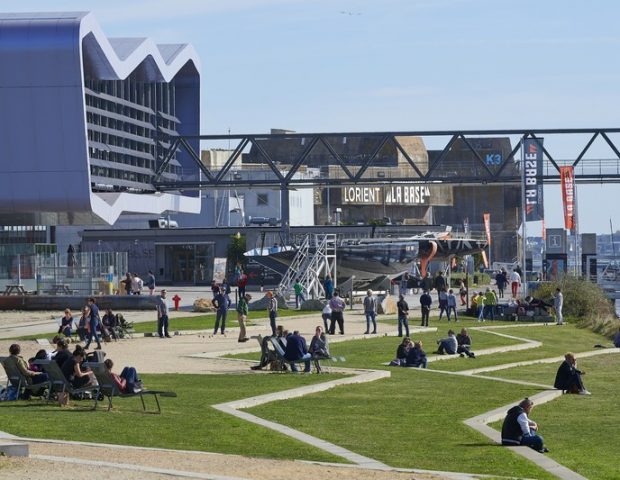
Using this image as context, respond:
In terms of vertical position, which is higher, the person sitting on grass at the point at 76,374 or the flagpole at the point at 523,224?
the flagpole at the point at 523,224

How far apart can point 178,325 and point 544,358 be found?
44.7ft

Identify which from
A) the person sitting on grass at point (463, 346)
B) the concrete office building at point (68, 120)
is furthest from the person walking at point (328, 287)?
the person sitting on grass at point (463, 346)

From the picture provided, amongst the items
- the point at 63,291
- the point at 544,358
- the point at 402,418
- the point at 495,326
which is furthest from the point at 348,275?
the point at 402,418

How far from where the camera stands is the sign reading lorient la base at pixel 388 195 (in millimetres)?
144000

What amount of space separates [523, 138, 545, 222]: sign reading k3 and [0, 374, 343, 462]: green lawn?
46.5 metres

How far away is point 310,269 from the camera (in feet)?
211

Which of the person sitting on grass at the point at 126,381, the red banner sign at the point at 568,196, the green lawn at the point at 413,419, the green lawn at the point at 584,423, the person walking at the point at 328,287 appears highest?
the red banner sign at the point at 568,196

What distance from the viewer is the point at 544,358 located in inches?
1537

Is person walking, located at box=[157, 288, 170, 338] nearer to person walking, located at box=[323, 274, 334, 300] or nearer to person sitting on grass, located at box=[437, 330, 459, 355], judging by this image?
person sitting on grass, located at box=[437, 330, 459, 355]

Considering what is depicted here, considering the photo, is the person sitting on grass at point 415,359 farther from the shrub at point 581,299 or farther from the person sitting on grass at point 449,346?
the shrub at point 581,299

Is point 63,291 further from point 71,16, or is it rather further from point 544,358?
point 544,358

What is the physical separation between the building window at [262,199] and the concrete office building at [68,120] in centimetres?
4500

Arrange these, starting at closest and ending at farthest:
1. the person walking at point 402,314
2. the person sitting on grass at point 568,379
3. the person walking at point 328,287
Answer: the person sitting on grass at point 568,379 < the person walking at point 402,314 < the person walking at point 328,287

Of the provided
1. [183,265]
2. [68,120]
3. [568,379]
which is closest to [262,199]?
[183,265]
